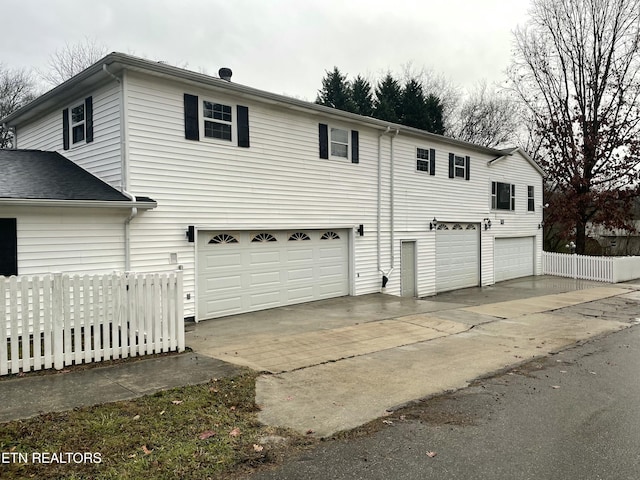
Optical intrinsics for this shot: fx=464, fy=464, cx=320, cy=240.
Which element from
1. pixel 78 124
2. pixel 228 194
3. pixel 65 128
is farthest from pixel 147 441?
pixel 65 128

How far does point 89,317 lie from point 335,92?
1149 inches

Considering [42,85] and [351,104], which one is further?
[351,104]

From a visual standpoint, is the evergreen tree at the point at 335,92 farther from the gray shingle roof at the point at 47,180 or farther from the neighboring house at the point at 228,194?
the gray shingle roof at the point at 47,180

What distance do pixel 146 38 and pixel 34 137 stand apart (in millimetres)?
17969

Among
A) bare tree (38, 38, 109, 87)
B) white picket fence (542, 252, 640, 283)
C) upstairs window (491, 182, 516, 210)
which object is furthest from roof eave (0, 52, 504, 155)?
bare tree (38, 38, 109, 87)

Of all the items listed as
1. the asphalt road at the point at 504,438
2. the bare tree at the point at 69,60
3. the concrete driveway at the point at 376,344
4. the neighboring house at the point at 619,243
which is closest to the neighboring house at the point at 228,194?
the concrete driveway at the point at 376,344

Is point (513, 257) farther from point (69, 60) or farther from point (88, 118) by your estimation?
point (69, 60)

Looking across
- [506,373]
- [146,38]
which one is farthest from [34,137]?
[146,38]

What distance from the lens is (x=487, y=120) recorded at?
37.6 m

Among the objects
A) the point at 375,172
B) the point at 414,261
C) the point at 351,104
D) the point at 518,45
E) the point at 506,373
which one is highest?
the point at 518,45

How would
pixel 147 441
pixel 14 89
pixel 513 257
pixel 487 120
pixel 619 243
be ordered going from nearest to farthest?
pixel 147 441 < pixel 513 257 < pixel 14 89 < pixel 619 243 < pixel 487 120

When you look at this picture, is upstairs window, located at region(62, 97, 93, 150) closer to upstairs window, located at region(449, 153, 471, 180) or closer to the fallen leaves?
the fallen leaves

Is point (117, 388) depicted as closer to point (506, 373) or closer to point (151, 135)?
point (506, 373)

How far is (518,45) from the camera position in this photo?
28109 millimetres
